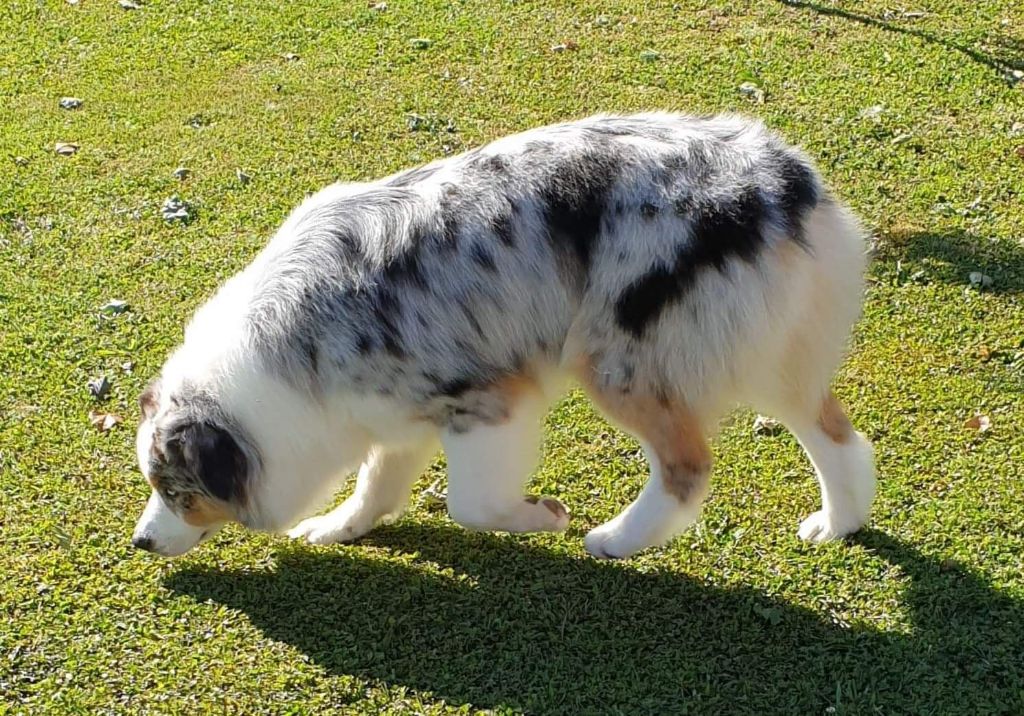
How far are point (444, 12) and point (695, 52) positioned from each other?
6.38ft

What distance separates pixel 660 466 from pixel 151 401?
1.82 metres

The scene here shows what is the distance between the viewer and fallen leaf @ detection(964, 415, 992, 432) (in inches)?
197

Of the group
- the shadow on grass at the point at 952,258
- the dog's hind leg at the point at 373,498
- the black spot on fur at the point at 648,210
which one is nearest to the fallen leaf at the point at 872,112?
the shadow on grass at the point at 952,258

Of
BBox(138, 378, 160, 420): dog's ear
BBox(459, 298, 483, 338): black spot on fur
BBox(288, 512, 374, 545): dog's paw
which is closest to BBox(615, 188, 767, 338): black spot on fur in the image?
BBox(459, 298, 483, 338): black spot on fur

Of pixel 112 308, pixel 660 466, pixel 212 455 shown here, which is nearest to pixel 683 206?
pixel 660 466

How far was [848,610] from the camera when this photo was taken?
427cm

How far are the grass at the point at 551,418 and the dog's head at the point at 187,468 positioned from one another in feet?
0.87

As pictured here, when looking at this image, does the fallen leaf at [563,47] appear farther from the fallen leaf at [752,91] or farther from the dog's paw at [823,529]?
the dog's paw at [823,529]

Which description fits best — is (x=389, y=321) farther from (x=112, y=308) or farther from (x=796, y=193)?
(x=112, y=308)

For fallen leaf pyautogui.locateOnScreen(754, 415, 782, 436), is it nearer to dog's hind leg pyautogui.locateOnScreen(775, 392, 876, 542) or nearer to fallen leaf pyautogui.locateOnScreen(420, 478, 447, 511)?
dog's hind leg pyautogui.locateOnScreen(775, 392, 876, 542)

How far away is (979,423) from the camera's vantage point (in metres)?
5.04

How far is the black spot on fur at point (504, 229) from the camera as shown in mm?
4004

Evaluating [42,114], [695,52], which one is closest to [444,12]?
[695,52]

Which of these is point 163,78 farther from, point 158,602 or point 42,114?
point 158,602
